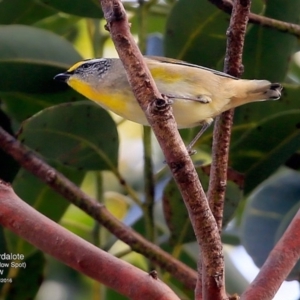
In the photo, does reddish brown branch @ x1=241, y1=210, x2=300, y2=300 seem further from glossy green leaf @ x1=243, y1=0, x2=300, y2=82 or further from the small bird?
glossy green leaf @ x1=243, y1=0, x2=300, y2=82

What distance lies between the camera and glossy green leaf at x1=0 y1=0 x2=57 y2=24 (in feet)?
4.85

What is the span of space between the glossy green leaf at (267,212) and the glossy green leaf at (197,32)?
293mm

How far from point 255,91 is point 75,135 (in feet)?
1.20

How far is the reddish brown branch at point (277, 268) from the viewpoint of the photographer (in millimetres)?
806

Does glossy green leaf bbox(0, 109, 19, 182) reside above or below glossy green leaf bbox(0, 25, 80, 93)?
below

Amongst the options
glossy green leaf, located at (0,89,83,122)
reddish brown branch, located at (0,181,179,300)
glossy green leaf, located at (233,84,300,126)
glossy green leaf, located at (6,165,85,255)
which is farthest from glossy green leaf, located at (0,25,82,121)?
reddish brown branch, located at (0,181,179,300)

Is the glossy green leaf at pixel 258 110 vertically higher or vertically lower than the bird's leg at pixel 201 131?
higher

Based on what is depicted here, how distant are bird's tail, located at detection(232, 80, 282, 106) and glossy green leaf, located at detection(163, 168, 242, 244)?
17 cm

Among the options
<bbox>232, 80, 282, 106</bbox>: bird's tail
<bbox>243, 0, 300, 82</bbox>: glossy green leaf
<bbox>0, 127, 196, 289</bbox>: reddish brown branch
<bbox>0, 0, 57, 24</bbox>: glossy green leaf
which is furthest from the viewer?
<bbox>0, 0, 57, 24</bbox>: glossy green leaf

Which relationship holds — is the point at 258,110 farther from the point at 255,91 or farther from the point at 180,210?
the point at 180,210

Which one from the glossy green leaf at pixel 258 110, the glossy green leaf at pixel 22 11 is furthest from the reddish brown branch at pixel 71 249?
the glossy green leaf at pixel 22 11

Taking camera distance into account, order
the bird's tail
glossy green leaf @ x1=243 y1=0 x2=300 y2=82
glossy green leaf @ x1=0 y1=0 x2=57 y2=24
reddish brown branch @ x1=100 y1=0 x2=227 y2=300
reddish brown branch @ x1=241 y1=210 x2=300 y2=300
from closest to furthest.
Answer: reddish brown branch @ x1=100 y1=0 x2=227 y2=300 < reddish brown branch @ x1=241 y1=210 x2=300 y2=300 < the bird's tail < glossy green leaf @ x1=243 y1=0 x2=300 y2=82 < glossy green leaf @ x1=0 y1=0 x2=57 y2=24

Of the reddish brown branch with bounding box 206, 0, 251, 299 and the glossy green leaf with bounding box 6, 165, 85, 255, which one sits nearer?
the reddish brown branch with bounding box 206, 0, 251, 299

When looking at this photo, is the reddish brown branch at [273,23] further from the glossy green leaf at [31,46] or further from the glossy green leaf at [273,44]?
the glossy green leaf at [31,46]
